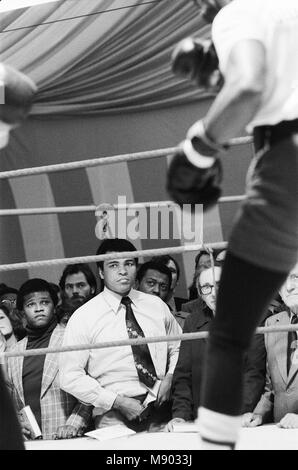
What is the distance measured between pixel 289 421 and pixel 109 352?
731mm

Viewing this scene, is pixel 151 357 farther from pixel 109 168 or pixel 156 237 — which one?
pixel 109 168

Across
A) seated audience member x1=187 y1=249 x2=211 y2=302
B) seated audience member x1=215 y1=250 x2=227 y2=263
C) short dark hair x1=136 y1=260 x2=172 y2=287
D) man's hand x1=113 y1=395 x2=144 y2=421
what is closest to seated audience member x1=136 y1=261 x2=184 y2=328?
short dark hair x1=136 y1=260 x2=172 y2=287

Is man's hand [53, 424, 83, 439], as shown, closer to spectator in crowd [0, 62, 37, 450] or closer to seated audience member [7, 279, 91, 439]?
seated audience member [7, 279, 91, 439]

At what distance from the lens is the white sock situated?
1.29 meters

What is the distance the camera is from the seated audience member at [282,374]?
246cm

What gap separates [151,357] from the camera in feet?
9.19

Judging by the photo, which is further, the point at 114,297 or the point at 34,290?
the point at 34,290

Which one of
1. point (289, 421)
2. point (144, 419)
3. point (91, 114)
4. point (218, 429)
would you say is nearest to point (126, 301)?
point (144, 419)

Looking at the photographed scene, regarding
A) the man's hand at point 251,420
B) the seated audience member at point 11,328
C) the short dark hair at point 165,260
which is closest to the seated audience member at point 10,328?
the seated audience member at point 11,328

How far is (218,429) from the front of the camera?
1294 millimetres

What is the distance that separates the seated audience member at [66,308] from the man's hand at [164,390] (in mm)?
507

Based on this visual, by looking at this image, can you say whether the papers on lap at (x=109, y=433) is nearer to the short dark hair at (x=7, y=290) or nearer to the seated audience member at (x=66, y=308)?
→ the seated audience member at (x=66, y=308)

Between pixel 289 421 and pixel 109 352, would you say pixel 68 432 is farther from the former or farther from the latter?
pixel 289 421
